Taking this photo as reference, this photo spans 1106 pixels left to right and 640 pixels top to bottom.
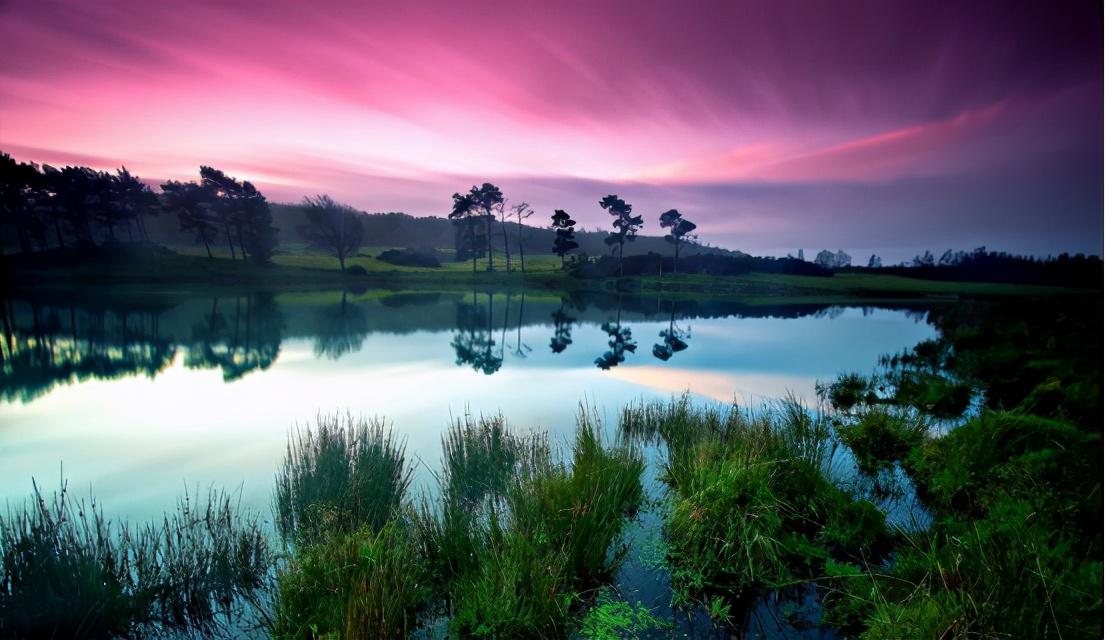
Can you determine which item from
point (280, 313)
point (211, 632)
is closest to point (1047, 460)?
point (211, 632)

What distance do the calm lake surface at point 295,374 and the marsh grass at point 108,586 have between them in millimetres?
2467

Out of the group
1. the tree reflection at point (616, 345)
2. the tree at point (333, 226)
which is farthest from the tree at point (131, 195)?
the tree reflection at point (616, 345)

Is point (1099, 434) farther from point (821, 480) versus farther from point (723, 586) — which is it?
point (723, 586)

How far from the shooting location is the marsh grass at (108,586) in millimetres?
4711

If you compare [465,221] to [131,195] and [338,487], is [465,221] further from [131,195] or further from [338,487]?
[338,487]

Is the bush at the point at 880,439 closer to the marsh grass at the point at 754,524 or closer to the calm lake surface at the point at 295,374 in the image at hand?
the marsh grass at the point at 754,524

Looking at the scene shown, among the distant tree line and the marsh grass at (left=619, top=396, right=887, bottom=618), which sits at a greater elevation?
the distant tree line

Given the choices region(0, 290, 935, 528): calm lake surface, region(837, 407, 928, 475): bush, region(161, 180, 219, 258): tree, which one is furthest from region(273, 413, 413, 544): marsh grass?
region(161, 180, 219, 258): tree

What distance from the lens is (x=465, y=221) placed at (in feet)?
381

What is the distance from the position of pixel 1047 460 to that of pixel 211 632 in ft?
35.2

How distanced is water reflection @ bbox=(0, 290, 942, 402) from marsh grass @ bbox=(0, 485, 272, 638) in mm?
16875

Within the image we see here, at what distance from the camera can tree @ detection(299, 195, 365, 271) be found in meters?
96.6

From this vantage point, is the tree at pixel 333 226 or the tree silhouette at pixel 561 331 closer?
the tree silhouette at pixel 561 331

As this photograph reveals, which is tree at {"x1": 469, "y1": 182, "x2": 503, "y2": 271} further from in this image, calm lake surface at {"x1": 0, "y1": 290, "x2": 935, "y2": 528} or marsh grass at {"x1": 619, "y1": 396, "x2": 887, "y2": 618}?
marsh grass at {"x1": 619, "y1": 396, "x2": 887, "y2": 618}
